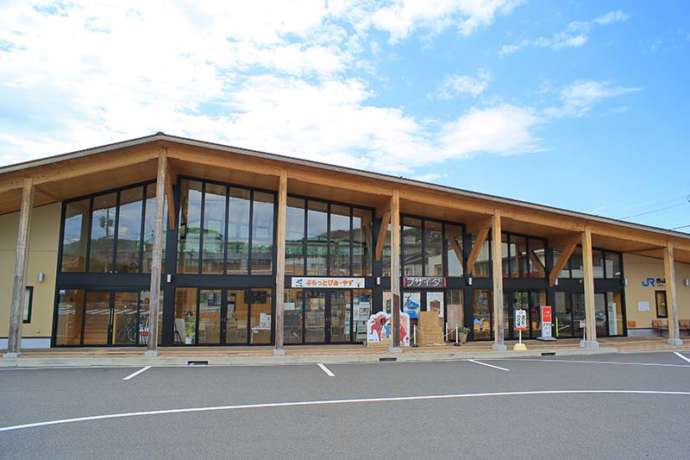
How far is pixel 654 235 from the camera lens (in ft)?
58.9

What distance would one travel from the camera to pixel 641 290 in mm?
20703

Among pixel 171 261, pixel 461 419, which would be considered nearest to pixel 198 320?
pixel 171 261

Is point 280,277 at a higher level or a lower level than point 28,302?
higher

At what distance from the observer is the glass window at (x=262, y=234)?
1623cm

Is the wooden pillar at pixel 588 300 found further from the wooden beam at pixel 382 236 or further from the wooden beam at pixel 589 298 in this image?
the wooden beam at pixel 382 236

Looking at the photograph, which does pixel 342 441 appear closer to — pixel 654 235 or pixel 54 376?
pixel 54 376

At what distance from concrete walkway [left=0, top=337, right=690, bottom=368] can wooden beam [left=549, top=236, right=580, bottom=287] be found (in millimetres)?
3347

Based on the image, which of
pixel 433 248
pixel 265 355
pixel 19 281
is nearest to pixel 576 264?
pixel 433 248

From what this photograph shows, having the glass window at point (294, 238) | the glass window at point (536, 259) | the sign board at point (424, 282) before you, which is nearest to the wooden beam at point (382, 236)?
the sign board at point (424, 282)

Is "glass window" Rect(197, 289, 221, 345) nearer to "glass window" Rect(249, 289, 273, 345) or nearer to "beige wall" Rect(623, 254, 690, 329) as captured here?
"glass window" Rect(249, 289, 273, 345)

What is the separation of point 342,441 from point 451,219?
13.3m

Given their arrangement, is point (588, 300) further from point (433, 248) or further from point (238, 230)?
point (238, 230)

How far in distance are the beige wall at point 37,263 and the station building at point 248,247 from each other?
1.5 inches

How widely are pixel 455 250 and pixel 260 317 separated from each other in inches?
294
